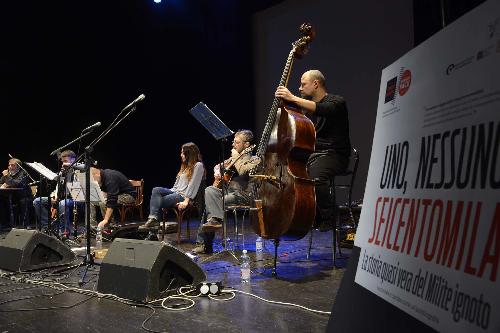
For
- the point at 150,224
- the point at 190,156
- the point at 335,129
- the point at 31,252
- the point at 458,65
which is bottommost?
the point at 31,252

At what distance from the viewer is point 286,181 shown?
3.10 m

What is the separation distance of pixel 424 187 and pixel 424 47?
46cm

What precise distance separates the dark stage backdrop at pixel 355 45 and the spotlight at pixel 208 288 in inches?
170

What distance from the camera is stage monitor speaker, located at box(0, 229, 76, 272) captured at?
394cm

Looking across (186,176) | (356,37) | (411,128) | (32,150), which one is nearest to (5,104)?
(32,150)

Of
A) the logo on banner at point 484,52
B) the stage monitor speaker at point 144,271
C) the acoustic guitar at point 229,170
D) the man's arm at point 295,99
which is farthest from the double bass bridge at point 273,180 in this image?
the logo on banner at point 484,52

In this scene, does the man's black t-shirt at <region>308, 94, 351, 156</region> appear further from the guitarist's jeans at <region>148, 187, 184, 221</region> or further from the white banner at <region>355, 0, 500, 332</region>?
the guitarist's jeans at <region>148, 187, 184, 221</region>

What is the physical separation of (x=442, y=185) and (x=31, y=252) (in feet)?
12.4

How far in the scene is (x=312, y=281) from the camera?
319 centimetres

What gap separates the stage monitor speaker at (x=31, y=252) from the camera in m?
3.94

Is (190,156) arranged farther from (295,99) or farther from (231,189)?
(295,99)

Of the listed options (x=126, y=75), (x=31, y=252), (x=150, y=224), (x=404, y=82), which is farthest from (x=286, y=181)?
(x=126, y=75)

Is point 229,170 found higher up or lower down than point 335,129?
lower down

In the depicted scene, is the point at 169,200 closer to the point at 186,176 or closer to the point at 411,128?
the point at 186,176
